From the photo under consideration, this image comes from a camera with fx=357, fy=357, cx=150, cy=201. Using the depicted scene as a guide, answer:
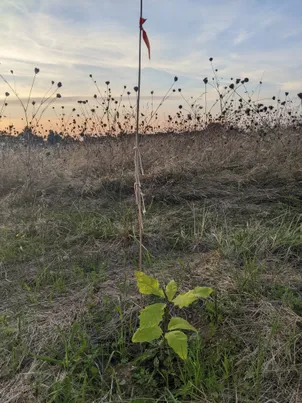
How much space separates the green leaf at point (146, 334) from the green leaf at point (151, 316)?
0.06 ft

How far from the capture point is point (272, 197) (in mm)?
3650

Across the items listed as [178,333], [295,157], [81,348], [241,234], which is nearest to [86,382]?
[81,348]

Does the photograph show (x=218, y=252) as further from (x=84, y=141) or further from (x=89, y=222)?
(x=84, y=141)

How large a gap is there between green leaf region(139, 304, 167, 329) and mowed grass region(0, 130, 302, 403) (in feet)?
0.77

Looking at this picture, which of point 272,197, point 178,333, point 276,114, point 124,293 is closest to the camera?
point 178,333

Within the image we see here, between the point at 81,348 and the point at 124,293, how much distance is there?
→ 47 centimetres

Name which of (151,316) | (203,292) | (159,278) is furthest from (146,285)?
(159,278)

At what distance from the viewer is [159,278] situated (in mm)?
2139

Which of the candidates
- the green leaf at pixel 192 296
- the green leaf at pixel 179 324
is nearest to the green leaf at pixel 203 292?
the green leaf at pixel 192 296

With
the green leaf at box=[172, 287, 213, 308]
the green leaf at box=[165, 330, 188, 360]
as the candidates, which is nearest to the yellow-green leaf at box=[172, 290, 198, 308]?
the green leaf at box=[172, 287, 213, 308]

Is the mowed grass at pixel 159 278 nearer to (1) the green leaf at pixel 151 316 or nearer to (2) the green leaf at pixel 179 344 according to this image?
(2) the green leaf at pixel 179 344

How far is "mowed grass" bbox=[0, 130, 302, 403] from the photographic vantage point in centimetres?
146

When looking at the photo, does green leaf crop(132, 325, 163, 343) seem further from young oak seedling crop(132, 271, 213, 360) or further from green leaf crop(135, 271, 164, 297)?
green leaf crop(135, 271, 164, 297)

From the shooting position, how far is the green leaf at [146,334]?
1.38 m
